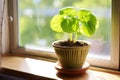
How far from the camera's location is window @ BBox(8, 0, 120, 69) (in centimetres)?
135

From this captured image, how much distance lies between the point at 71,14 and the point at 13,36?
2.07 ft

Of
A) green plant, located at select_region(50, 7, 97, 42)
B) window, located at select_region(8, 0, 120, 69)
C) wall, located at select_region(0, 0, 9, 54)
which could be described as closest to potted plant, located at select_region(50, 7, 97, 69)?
green plant, located at select_region(50, 7, 97, 42)

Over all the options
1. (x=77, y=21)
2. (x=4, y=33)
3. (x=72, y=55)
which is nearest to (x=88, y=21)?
(x=77, y=21)

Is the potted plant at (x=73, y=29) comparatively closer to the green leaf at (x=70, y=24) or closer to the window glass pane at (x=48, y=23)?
the green leaf at (x=70, y=24)

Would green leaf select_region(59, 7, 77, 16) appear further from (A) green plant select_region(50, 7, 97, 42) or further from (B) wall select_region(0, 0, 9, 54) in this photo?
(B) wall select_region(0, 0, 9, 54)

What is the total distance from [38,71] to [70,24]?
360 mm

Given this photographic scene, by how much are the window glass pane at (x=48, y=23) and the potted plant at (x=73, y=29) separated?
0.47ft

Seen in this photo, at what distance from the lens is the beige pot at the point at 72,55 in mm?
1266

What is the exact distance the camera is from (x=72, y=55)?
1.28m

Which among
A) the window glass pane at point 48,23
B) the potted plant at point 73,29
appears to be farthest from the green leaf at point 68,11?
the window glass pane at point 48,23

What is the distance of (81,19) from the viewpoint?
1272 mm

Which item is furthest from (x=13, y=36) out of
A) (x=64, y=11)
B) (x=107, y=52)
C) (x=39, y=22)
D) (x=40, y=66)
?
(x=107, y=52)

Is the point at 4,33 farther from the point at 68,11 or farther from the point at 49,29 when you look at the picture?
the point at 68,11

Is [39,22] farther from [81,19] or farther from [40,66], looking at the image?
[81,19]
